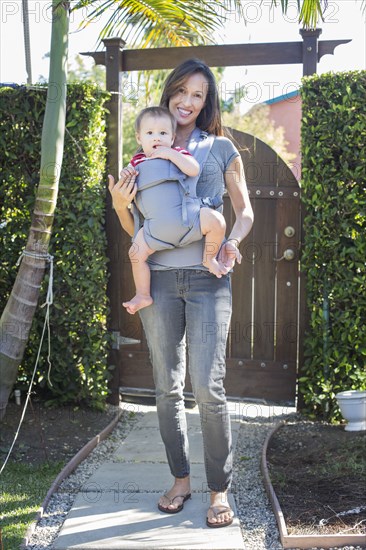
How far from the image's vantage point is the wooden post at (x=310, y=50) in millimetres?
4953

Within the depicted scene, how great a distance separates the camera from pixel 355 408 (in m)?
4.70

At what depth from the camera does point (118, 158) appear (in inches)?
208

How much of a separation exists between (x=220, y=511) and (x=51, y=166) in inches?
84.5

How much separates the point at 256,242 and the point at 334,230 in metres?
0.65

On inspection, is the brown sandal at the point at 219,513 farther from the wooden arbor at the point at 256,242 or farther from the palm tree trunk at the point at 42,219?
the wooden arbor at the point at 256,242

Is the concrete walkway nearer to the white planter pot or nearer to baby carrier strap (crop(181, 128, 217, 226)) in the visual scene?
the white planter pot

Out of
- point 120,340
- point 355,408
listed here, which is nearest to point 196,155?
point 355,408

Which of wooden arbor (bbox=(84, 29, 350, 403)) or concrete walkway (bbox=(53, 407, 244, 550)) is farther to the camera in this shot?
wooden arbor (bbox=(84, 29, 350, 403))

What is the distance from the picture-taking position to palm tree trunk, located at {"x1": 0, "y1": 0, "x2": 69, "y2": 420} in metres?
4.09

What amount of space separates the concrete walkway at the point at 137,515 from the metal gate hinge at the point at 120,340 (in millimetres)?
1131

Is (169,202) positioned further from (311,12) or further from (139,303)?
(311,12)

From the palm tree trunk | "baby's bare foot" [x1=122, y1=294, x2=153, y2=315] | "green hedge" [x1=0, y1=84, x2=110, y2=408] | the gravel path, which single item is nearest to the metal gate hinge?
"green hedge" [x1=0, y1=84, x2=110, y2=408]

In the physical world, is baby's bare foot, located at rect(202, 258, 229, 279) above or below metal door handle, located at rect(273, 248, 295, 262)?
below

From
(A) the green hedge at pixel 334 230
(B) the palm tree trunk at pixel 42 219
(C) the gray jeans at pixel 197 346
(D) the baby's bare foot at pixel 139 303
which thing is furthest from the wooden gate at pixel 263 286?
(D) the baby's bare foot at pixel 139 303
